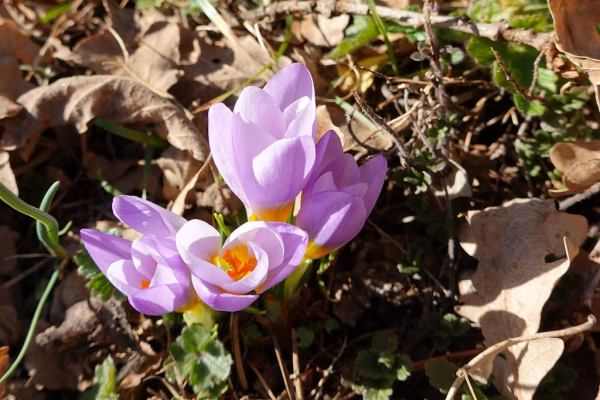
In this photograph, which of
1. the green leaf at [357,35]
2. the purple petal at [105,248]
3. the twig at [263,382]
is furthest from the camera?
the green leaf at [357,35]

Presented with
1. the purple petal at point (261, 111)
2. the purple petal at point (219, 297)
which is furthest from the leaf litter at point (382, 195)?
the purple petal at point (219, 297)

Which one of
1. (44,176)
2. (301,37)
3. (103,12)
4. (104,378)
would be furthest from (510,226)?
(103,12)

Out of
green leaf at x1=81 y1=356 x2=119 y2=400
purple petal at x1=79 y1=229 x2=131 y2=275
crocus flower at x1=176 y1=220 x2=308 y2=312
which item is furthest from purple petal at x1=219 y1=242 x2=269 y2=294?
green leaf at x1=81 y1=356 x2=119 y2=400

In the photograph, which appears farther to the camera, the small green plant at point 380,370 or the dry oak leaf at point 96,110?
the dry oak leaf at point 96,110

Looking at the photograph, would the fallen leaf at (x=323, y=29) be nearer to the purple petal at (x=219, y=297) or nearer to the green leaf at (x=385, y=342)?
the green leaf at (x=385, y=342)

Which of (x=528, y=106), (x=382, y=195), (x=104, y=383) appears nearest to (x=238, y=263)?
(x=104, y=383)

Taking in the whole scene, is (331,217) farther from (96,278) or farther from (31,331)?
(31,331)
